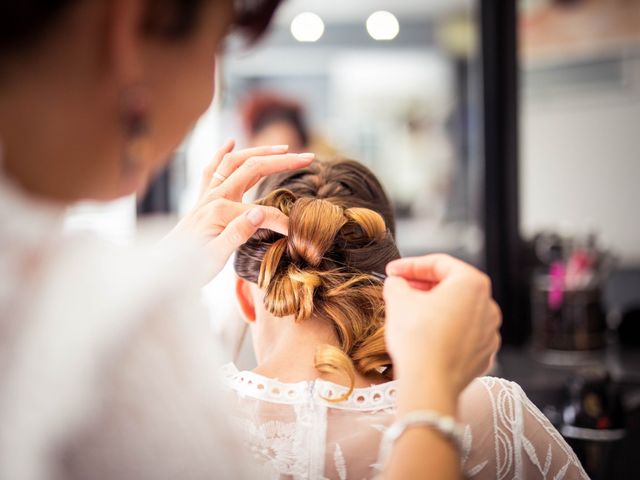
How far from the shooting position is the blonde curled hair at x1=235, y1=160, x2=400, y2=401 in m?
0.75

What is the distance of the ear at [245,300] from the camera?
34.3 inches

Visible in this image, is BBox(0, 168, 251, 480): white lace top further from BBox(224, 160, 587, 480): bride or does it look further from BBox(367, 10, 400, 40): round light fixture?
BBox(367, 10, 400, 40): round light fixture

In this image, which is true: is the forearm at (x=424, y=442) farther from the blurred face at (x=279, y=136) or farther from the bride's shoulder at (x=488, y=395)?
the blurred face at (x=279, y=136)

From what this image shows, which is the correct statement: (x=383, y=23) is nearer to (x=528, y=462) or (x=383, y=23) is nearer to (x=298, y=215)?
(x=298, y=215)

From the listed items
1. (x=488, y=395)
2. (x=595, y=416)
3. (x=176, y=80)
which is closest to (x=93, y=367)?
(x=176, y=80)

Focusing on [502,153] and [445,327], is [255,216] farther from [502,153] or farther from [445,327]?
[502,153]

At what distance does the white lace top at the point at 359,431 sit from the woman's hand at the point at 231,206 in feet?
0.53

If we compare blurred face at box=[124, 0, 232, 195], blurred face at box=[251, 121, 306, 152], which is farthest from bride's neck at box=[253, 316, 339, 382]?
blurred face at box=[251, 121, 306, 152]

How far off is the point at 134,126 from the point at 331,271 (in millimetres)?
399

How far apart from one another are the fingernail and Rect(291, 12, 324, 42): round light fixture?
5.45 ft

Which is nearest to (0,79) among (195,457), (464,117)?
(195,457)

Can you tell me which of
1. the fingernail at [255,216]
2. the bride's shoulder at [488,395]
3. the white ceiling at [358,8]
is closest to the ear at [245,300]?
the fingernail at [255,216]

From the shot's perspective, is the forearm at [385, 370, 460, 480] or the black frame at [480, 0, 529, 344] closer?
the forearm at [385, 370, 460, 480]

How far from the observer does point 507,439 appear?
0.71 metres
